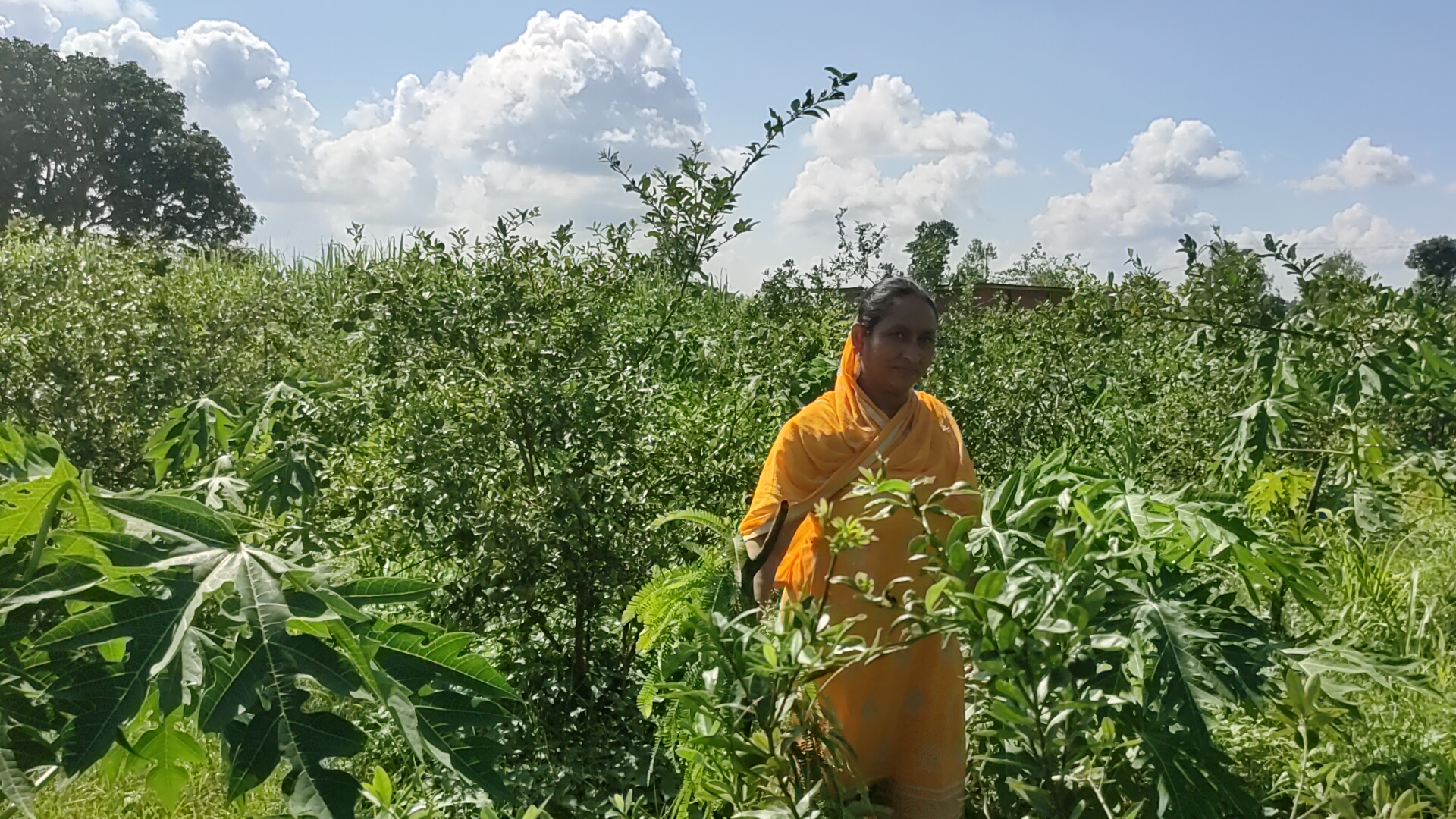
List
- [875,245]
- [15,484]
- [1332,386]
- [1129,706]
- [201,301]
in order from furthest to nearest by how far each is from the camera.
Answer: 1. [875,245]
2. [201,301]
3. [1332,386]
4. [1129,706]
5. [15,484]

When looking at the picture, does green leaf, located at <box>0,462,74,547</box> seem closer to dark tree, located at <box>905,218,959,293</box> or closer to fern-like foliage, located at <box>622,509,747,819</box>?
fern-like foliage, located at <box>622,509,747,819</box>

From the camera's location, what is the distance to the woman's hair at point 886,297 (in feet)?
8.88

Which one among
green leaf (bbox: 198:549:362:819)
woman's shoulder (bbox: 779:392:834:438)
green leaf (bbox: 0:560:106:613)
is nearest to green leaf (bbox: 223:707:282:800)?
green leaf (bbox: 198:549:362:819)

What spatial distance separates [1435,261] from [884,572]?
37.2 m

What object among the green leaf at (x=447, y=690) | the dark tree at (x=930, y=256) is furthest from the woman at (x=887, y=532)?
the dark tree at (x=930, y=256)

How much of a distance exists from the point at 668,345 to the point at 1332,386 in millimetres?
2856

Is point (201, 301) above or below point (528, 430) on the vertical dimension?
above

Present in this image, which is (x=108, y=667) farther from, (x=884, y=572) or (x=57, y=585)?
(x=884, y=572)

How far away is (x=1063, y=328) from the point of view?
175 inches

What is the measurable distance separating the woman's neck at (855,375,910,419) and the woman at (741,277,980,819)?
0.01 metres

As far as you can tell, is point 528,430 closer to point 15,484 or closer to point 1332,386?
point 15,484

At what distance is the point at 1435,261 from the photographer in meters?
32.5

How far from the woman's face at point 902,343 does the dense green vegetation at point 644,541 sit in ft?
1.45

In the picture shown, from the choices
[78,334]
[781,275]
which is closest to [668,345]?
[781,275]
